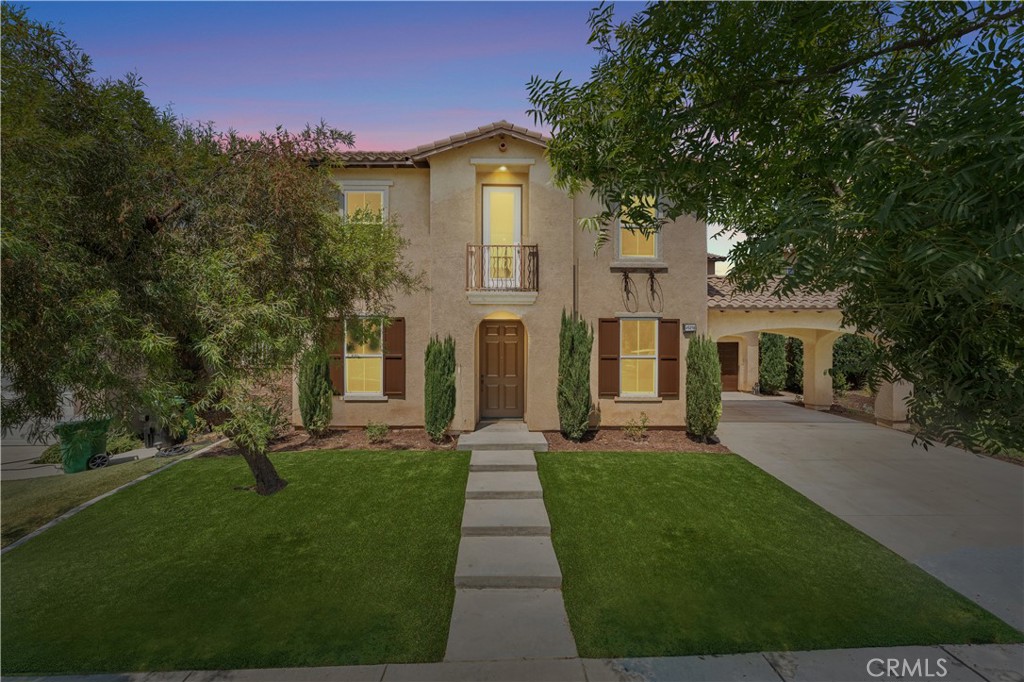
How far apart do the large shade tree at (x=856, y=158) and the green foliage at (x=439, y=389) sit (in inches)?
238

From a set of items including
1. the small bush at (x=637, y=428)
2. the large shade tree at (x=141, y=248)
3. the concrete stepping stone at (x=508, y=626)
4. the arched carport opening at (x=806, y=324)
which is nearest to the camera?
the large shade tree at (x=141, y=248)

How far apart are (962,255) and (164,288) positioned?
18.4 feet

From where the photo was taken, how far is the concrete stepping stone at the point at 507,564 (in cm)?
468

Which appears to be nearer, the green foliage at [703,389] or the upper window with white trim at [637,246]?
the green foliage at [703,389]

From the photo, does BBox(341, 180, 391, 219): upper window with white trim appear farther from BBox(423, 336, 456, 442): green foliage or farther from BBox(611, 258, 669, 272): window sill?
BBox(611, 258, 669, 272): window sill

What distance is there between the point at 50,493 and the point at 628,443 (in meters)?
11.1

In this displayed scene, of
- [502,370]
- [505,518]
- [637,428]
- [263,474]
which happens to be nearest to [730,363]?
[637,428]

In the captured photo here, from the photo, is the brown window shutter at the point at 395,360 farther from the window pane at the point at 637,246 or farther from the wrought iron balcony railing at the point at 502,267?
the window pane at the point at 637,246

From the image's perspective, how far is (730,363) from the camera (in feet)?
63.0

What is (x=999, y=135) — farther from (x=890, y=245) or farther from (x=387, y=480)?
(x=387, y=480)

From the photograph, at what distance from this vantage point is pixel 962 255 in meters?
1.66

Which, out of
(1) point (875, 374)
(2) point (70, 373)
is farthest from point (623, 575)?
(2) point (70, 373)

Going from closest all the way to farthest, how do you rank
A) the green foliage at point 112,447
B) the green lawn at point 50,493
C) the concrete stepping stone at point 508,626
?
1. the concrete stepping stone at point 508,626
2. the green lawn at point 50,493
3. the green foliage at point 112,447

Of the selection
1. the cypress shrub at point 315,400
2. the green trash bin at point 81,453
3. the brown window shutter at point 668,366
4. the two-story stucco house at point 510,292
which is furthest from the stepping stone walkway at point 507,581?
the green trash bin at point 81,453
